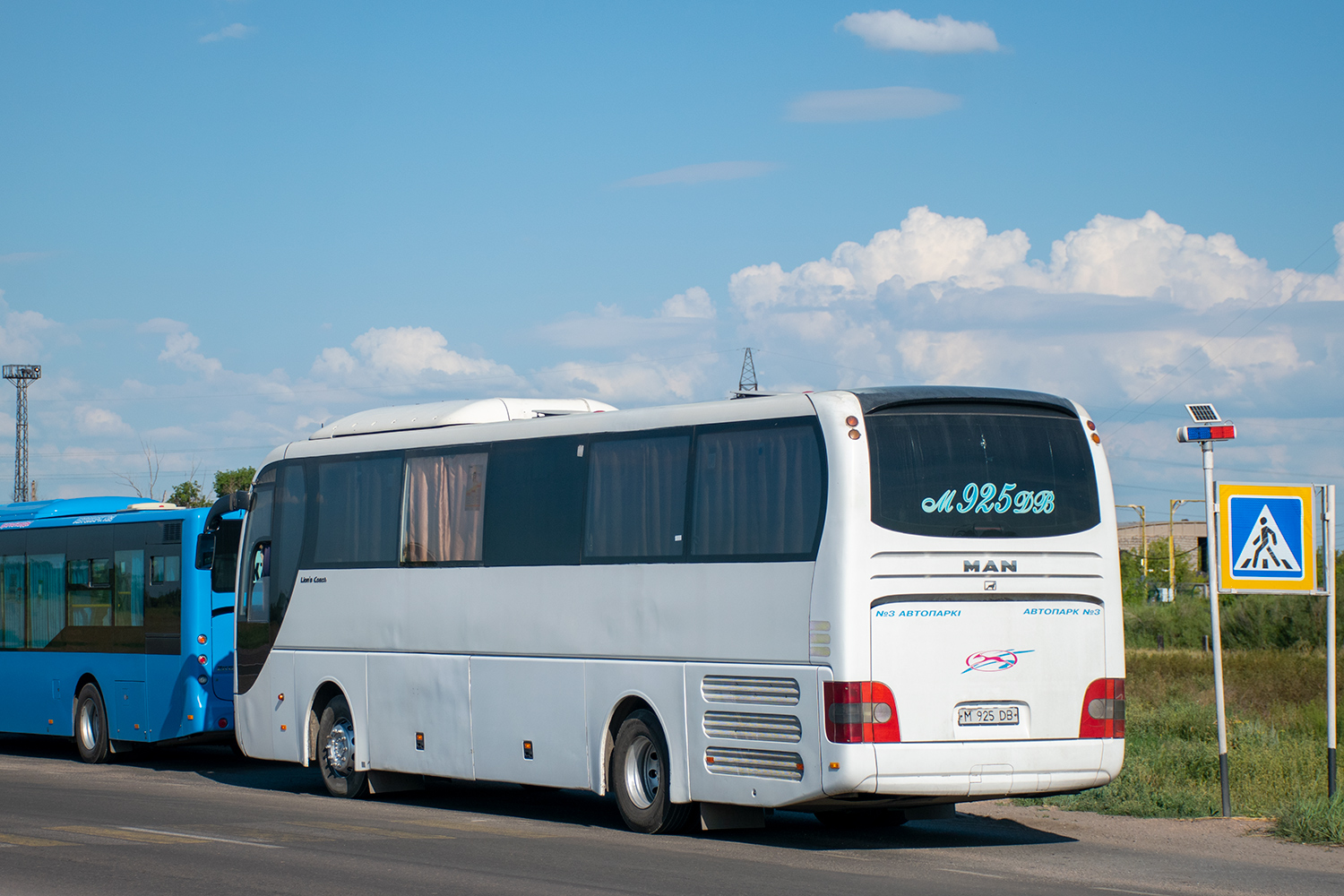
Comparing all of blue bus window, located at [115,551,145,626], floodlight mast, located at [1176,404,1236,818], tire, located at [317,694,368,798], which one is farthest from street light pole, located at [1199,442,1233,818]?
blue bus window, located at [115,551,145,626]

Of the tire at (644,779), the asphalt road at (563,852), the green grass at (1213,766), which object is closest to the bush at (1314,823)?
the green grass at (1213,766)

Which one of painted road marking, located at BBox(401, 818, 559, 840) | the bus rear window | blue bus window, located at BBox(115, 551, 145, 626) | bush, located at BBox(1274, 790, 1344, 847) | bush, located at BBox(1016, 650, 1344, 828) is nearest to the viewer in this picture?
the bus rear window

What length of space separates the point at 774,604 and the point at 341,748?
6.64 meters

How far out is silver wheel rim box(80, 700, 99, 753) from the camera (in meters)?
21.9

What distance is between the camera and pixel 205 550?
1991 cm

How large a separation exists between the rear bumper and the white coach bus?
20mm

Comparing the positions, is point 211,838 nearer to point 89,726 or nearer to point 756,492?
point 756,492

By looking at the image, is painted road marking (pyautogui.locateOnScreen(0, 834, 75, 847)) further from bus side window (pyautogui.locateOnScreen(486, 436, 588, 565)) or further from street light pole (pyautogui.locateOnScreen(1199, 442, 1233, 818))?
street light pole (pyautogui.locateOnScreen(1199, 442, 1233, 818))

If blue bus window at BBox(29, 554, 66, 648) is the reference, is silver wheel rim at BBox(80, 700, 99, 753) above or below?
below

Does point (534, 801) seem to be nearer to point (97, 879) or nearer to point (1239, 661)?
point (97, 879)

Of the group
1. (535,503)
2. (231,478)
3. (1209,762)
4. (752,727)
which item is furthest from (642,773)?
(231,478)

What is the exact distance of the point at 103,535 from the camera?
21859mm

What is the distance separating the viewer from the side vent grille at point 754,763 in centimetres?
1162

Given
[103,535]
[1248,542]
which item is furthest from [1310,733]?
[103,535]
